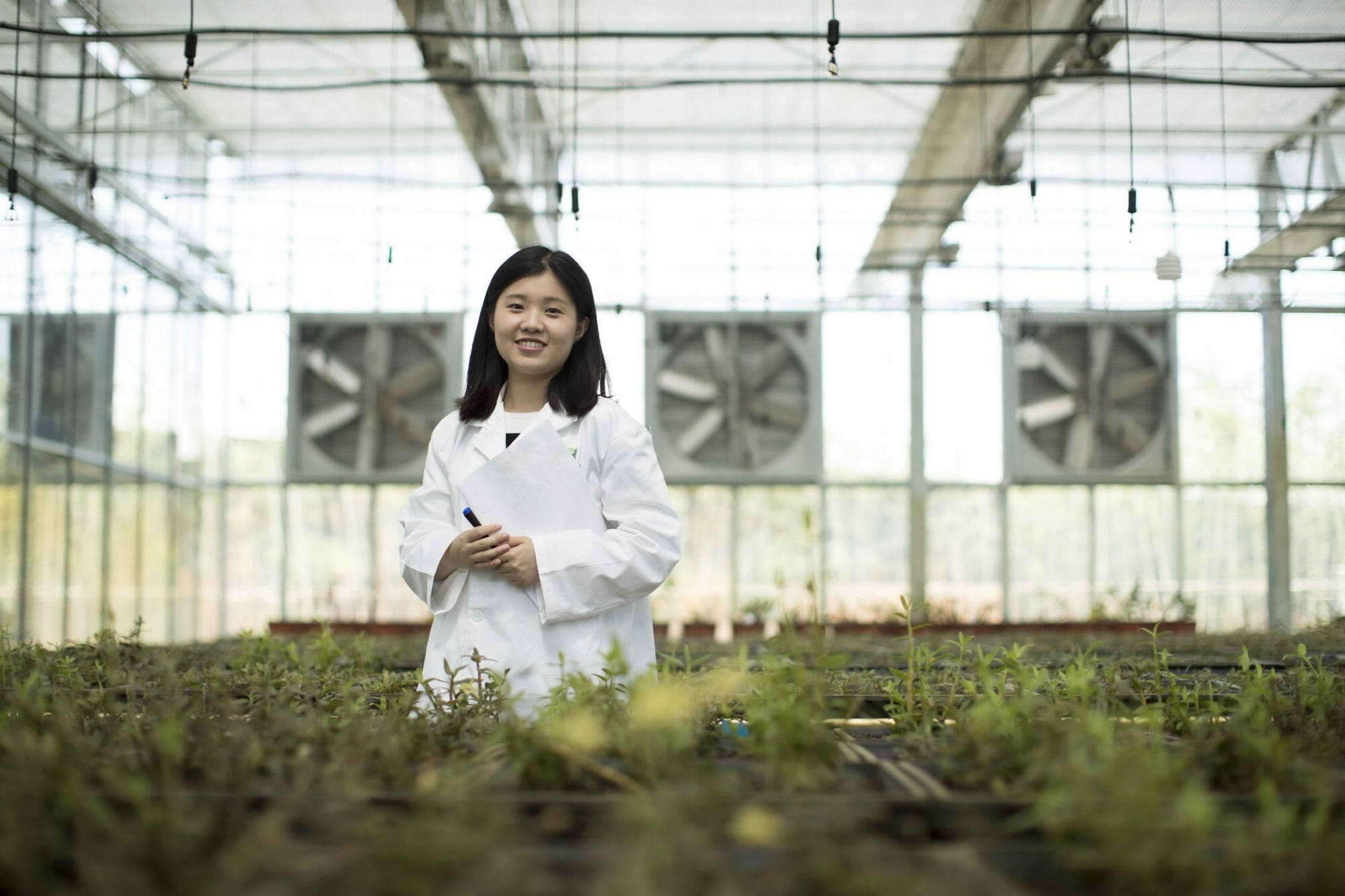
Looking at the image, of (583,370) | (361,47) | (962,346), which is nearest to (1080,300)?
(962,346)

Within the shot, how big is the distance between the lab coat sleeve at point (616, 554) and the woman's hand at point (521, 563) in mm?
16

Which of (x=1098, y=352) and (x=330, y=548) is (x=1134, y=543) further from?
(x=330, y=548)

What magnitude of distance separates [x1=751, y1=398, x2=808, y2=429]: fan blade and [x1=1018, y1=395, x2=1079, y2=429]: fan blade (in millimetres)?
2683

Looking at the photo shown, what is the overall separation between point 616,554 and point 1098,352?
11965mm

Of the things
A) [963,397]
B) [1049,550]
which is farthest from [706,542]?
[1049,550]

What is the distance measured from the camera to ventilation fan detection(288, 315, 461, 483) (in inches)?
488

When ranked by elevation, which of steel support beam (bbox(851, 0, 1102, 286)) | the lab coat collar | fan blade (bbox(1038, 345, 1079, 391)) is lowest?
the lab coat collar

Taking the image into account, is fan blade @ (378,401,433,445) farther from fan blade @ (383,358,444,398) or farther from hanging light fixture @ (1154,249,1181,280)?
hanging light fixture @ (1154,249,1181,280)

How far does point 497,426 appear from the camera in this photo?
2.33 m

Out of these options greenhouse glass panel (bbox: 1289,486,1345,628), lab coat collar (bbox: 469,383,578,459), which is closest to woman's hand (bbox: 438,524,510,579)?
lab coat collar (bbox: 469,383,578,459)

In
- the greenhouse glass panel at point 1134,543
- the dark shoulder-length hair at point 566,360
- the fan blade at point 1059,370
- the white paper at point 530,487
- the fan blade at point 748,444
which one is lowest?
the greenhouse glass panel at point 1134,543

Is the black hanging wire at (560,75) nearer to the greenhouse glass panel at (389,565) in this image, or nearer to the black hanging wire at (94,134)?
the black hanging wire at (94,134)

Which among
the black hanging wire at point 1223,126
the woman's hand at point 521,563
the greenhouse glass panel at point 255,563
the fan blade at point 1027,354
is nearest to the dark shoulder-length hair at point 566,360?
the woman's hand at point 521,563

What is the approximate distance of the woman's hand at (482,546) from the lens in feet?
6.65
